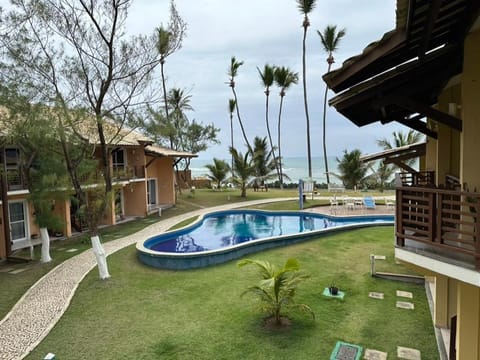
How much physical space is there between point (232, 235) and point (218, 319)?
32.4 feet

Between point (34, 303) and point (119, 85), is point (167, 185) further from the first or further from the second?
point (34, 303)

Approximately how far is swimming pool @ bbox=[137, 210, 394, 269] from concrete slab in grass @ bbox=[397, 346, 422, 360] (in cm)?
693

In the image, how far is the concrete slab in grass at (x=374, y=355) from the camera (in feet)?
19.2

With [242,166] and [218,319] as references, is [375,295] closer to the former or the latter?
[218,319]

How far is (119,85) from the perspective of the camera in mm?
10602

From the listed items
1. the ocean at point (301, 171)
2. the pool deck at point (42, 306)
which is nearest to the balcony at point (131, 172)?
the pool deck at point (42, 306)

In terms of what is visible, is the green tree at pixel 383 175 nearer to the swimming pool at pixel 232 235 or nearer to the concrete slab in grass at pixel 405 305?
the swimming pool at pixel 232 235

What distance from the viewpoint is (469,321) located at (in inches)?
171

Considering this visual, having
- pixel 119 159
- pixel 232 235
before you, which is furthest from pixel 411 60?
pixel 119 159

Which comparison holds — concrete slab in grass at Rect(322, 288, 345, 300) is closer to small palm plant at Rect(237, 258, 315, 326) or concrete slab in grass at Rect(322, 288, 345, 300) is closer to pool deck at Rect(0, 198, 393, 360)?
small palm plant at Rect(237, 258, 315, 326)

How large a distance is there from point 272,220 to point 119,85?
43.6 ft

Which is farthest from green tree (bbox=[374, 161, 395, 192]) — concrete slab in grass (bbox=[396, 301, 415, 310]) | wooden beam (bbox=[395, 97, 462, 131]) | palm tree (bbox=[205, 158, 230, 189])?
wooden beam (bbox=[395, 97, 462, 131])

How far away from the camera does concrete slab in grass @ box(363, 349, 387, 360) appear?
19.2 feet

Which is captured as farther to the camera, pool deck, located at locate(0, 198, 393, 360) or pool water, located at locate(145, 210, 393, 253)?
pool water, located at locate(145, 210, 393, 253)
